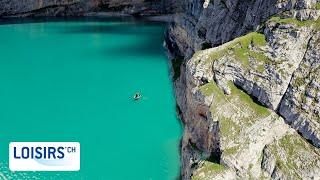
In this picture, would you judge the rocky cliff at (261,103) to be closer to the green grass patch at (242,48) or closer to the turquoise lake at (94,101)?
the green grass patch at (242,48)

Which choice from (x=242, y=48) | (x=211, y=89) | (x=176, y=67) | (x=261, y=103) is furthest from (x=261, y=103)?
(x=176, y=67)

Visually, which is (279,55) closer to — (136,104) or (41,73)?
(136,104)

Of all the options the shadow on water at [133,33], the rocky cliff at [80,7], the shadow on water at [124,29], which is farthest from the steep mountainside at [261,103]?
the rocky cliff at [80,7]

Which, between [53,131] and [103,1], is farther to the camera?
[103,1]

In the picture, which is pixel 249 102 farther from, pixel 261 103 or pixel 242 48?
pixel 242 48

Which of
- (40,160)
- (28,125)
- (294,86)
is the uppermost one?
(294,86)

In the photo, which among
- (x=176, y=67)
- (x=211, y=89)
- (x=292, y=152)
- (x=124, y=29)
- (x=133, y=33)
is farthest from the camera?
(x=124, y=29)

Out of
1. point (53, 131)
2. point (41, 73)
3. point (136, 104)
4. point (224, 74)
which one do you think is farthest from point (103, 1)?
point (224, 74)
